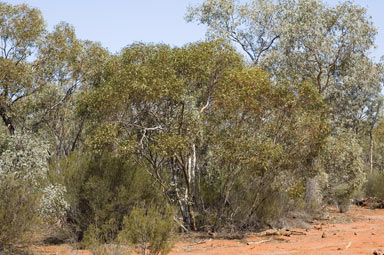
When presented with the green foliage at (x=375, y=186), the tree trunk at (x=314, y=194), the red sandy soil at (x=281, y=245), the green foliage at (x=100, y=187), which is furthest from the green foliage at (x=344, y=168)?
the green foliage at (x=100, y=187)

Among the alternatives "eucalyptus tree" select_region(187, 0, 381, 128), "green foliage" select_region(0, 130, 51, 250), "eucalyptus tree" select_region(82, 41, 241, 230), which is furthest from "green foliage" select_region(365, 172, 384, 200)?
"green foliage" select_region(0, 130, 51, 250)

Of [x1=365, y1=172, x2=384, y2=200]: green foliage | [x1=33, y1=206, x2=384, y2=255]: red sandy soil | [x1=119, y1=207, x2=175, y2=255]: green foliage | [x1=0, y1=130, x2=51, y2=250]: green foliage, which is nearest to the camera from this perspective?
[x1=119, y1=207, x2=175, y2=255]: green foliage

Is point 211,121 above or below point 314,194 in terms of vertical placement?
above

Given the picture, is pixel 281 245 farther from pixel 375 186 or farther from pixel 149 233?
pixel 375 186

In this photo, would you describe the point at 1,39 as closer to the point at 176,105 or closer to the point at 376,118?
the point at 176,105

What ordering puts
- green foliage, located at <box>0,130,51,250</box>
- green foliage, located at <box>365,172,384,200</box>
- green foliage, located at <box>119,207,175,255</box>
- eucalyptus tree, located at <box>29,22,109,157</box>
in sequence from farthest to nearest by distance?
green foliage, located at <box>365,172,384,200</box>, eucalyptus tree, located at <box>29,22,109,157</box>, green foliage, located at <box>0,130,51,250</box>, green foliage, located at <box>119,207,175,255</box>

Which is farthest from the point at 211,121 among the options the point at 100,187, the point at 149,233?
the point at 149,233

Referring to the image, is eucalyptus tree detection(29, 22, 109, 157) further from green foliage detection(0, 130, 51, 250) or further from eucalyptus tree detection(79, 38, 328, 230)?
green foliage detection(0, 130, 51, 250)

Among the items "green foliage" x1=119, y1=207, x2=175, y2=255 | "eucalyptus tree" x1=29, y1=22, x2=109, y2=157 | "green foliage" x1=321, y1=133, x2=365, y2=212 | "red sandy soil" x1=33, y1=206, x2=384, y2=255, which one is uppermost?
"eucalyptus tree" x1=29, y1=22, x2=109, y2=157

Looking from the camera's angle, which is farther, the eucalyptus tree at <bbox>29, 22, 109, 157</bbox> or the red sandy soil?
the eucalyptus tree at <bbox>29, 22, 109, 157</bbox>

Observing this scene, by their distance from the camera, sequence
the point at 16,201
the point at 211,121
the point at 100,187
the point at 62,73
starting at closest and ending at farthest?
1. the point at 16,201
2. the point at 100,187
3. the point at 211,121
4. the point at 62,73

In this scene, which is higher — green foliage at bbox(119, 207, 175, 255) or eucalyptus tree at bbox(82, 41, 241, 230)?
eucalyptus tree at bbox(82, 41, 241, 230)

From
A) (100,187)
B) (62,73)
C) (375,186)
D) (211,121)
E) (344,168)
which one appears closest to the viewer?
(100,187)

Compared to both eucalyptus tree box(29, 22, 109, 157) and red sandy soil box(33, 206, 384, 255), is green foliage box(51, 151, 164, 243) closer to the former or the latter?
red sandy soil box(33, 206, 384, 255)
